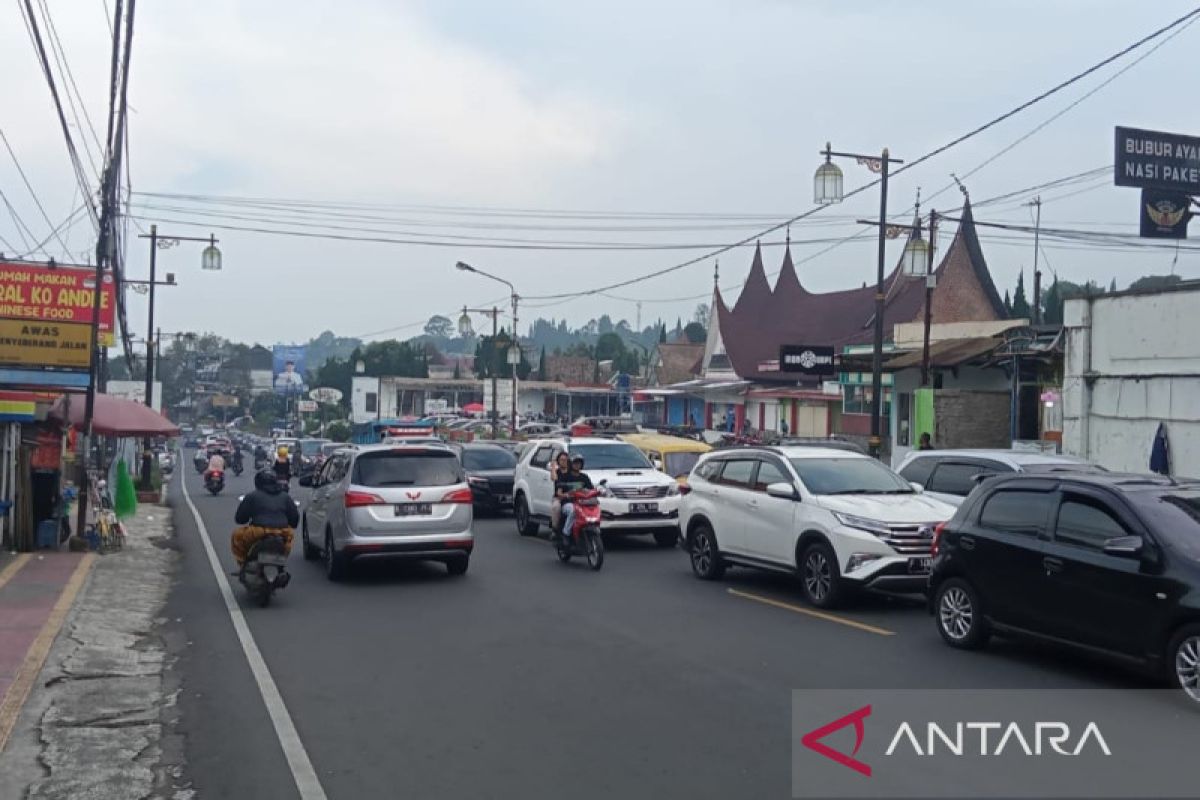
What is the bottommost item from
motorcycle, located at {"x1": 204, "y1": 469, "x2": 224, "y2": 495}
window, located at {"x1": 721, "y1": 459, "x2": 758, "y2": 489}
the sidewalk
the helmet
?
motorcycle, located at {"x1": 204, "y1": 469, "x2": 224, "y2": 495}

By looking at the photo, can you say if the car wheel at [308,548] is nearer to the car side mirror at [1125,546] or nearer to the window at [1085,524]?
the window at [1085,524]

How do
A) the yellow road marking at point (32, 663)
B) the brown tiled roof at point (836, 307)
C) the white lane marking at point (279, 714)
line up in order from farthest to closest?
the brown tiled roof at point (836, 307) < the yellow road marking at point (32, 663) < the white lane marking at point (279, 714)

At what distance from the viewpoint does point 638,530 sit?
18656mm

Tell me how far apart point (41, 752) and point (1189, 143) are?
1039 inches

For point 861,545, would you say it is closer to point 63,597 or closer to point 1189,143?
point 63,597

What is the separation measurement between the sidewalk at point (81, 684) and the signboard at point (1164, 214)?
869 inches

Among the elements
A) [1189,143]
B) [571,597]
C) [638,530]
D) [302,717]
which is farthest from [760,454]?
[1189,143]

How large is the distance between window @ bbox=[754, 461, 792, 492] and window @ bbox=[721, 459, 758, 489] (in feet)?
0.55

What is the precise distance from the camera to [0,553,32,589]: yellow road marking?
14789 millimetres

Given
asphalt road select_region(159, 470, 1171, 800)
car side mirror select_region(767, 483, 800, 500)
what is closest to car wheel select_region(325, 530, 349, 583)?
asphalt road select_region(159, 470, 1171, 800)

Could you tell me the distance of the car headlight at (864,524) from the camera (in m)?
11.9

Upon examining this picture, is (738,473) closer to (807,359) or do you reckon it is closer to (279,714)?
(279,714)

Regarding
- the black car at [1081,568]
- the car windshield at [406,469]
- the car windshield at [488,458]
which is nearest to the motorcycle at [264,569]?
the car windshield at [406,469]

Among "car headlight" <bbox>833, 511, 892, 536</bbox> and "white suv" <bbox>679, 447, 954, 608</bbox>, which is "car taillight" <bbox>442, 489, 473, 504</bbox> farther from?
"car headlight" <bbox>833, 511, 892, 536</bbox>
